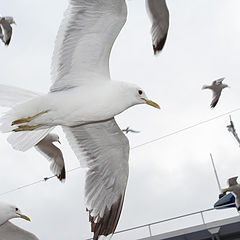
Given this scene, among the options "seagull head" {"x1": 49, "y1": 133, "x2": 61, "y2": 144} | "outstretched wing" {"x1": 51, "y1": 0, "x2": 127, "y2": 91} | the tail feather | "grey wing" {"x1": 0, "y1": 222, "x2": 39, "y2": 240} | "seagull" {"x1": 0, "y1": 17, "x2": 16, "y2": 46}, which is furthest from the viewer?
"seagull head" {"x1": 49, "y1": 133, "x2": 61, "y2": 144}

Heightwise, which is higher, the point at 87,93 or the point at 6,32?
the point at 6,32

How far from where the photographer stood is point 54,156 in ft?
17.8

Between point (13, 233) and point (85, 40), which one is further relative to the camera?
point (13, 233)

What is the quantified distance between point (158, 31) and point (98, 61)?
0.74m

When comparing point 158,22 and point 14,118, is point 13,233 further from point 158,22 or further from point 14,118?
point 158,22

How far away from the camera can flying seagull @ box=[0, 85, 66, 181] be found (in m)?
2.96

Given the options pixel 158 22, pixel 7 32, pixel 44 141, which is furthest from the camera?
pixel 44 141

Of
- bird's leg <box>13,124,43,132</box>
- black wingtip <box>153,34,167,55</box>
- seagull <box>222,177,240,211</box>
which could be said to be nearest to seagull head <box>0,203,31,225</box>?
bird's leg <box>13,124,43,132</box>

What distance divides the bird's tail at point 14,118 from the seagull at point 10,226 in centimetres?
154

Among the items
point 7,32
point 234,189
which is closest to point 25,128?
point 7,32

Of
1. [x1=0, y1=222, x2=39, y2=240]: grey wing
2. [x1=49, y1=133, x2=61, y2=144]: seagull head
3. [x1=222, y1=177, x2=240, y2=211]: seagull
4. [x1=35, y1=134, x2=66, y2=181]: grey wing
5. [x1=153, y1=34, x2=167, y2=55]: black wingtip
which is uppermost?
[x1=153, y1=34, x2=167, y2=55]: black wingtip

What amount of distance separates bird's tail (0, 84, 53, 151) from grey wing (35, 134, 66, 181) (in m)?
1.53

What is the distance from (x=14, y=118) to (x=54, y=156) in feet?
8.34

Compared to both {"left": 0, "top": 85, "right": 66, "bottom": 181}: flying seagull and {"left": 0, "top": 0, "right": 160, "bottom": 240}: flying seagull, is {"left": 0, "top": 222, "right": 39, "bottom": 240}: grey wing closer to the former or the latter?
{"left": 0, "top": 85, "right": 66, "bottom": 181}: flying seagull
